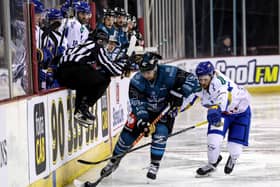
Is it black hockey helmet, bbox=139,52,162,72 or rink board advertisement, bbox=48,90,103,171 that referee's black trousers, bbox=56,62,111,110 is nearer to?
rink board advertisement, bbox=48,90,103,171

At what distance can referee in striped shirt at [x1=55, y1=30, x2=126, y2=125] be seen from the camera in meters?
6.66

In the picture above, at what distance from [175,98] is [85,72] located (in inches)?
31.2

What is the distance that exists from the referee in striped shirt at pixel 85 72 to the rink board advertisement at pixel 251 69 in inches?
460

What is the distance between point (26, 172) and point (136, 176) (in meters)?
1.83

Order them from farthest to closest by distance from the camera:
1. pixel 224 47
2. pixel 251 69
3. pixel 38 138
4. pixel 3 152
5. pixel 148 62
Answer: pixel 224 47 < pixel 251 69 < pixel 148 62 < pixel 38 138 < pixel 3 152

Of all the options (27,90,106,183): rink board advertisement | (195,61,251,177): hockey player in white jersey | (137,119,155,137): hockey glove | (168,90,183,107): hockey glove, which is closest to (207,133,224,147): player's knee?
(195,61,251,177): hockey player in white jersey

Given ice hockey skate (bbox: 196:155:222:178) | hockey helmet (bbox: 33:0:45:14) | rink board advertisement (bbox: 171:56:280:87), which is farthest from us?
rink board advertisement (bbox: 171:56:280:87)

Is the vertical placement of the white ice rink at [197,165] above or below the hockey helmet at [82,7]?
below

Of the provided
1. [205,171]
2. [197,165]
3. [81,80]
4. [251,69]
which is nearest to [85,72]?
[81,80]

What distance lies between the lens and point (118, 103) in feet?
29.8

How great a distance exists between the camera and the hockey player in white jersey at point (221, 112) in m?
6.52

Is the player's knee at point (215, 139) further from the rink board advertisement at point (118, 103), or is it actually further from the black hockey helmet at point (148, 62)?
the rink board advertisement at point (118, 103)

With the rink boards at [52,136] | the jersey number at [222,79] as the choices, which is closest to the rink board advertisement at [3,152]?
the rink boards at [52,136]

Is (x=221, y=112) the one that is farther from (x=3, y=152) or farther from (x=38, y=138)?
(x=3, y=152)
